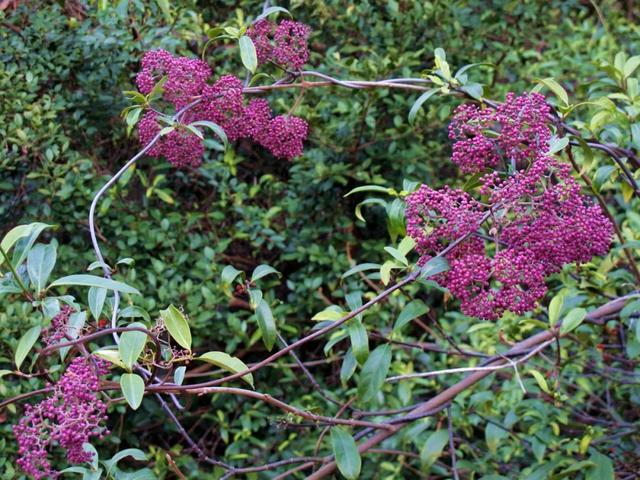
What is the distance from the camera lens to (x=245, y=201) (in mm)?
3426

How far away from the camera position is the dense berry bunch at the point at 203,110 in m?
1.92

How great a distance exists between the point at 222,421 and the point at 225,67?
1368 mm

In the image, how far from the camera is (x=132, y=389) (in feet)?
4.43

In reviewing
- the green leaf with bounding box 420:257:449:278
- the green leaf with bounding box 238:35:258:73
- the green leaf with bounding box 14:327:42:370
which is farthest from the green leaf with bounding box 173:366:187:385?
the green leaf with bounding box 238:35:258:73

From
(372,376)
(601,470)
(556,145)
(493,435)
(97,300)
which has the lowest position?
(493,435)

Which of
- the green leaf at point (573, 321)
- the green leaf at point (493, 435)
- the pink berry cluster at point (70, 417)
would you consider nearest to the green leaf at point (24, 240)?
the pink berry cluster at point (70, 417)

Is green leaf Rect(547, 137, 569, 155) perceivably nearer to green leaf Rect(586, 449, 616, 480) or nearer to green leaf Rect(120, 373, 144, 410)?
green leaf Rect(120, 373, 144, 410)

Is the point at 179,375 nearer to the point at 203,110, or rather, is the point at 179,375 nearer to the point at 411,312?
the point at 411,312

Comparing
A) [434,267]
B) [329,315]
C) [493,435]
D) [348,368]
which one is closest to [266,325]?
[329,315]

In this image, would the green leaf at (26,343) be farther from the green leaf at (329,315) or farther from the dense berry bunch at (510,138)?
the dense berry bunch at (510,138)

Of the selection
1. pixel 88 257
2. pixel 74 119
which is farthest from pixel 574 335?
pixel 74 119

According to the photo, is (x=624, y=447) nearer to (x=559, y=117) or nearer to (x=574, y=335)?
(x=574, y=335)

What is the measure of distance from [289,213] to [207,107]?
4.82 feet

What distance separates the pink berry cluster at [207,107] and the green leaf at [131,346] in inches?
25.6
